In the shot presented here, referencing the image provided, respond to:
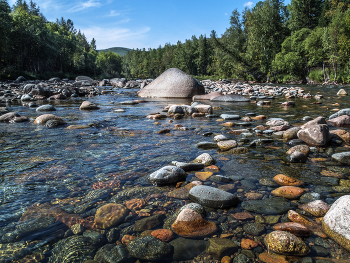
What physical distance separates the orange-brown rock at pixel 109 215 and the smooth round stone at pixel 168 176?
25.5 inches

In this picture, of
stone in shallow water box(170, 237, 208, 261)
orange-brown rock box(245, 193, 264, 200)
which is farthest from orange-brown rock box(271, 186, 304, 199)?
stone in shallow water box(170, 237, 208, 261)

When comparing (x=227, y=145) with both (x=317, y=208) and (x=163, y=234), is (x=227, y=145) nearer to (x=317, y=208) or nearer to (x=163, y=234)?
(x=317, y=208)

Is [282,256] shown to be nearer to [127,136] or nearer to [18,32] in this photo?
[127,136]

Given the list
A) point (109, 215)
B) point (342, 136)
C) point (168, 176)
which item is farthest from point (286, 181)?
point (342, 136)

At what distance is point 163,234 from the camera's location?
6.43ft

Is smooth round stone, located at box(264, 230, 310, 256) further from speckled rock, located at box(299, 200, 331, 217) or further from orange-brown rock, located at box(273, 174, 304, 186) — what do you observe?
orange-brown rock, located at box(273, 174, 304, 186)

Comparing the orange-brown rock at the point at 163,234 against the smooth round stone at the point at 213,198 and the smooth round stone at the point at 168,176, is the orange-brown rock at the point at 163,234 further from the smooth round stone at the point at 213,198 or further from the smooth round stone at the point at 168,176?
the smooth round stone at the point at 168,176

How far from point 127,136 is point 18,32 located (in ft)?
165

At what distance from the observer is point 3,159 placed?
3729 millimetres

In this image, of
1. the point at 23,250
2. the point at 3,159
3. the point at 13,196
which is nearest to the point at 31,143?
the point at 3,159

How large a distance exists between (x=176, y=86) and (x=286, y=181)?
11.8 meters

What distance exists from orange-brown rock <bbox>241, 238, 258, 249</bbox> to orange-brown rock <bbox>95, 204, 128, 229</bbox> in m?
1.13

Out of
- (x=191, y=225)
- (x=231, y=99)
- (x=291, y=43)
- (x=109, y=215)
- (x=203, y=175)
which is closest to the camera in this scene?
(x=191, y=225)

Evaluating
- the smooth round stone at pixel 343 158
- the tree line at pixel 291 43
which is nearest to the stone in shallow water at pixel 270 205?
the smooth round stone at pixel 343 158
